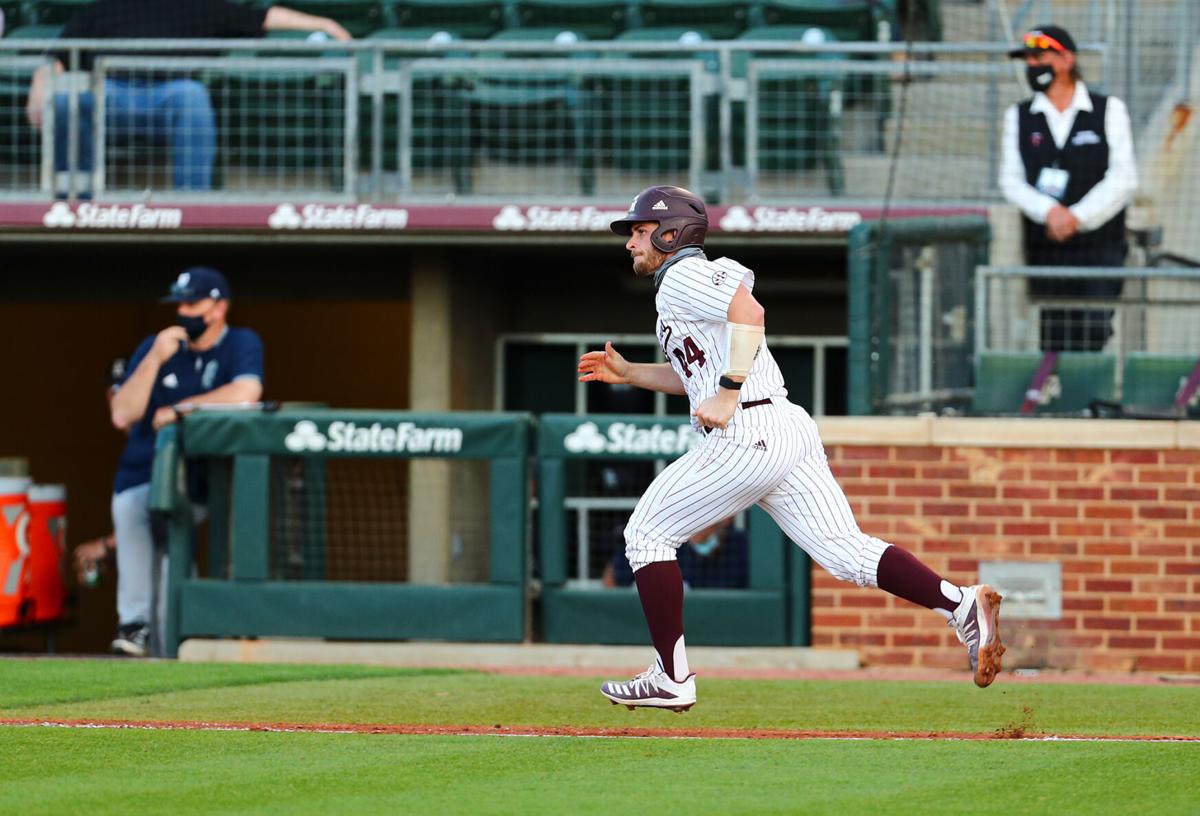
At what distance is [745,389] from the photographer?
6.68 m

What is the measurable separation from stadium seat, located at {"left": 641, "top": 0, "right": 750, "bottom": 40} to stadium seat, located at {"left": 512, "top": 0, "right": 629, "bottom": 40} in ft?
0.60

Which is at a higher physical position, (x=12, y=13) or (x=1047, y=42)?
(x=12, y=13)

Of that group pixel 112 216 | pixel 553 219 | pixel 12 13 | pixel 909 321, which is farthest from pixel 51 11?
pixel 909 321

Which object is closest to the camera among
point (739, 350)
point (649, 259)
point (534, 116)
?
point (739, 350)

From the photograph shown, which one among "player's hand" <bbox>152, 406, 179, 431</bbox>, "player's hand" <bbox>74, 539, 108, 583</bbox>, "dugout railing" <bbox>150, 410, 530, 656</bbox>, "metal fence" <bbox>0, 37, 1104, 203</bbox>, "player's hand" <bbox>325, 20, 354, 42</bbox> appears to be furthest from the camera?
"player's hand" <bbox>325, 20, 354, 42</bbox>

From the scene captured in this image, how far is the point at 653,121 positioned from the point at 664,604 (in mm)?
5893

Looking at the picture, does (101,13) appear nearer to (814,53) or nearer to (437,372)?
(437,372)

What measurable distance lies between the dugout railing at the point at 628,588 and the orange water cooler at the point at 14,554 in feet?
10.2

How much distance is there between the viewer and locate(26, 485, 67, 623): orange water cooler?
37.5 feet

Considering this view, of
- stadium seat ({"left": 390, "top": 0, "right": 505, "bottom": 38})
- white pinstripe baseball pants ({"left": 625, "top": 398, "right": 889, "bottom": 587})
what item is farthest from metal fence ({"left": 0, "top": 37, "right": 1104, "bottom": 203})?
white pinstripe baseball pants ({"left": 625, "top": 398, "right": 889, "bottom": 587})

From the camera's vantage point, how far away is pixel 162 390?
11.1 metres

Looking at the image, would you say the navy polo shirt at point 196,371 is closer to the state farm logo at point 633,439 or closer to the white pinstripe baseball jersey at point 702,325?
the state farm logo at point 633,439

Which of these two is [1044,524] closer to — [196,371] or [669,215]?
[669,215]

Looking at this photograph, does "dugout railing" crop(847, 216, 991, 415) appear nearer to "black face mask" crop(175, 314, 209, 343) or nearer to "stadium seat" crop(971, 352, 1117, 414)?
"stadium seat" crop(971, 352, 1117, 414)
